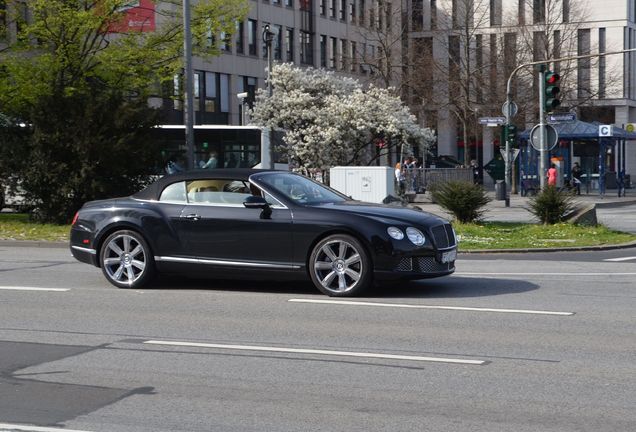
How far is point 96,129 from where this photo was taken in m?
26.3

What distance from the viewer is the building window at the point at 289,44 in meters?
72.2

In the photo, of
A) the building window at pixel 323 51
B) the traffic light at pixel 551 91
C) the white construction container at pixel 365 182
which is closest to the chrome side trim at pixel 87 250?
the traffic light at pixel 551 91

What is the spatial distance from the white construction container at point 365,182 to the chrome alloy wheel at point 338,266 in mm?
17185

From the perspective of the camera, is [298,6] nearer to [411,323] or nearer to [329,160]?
[329,160]

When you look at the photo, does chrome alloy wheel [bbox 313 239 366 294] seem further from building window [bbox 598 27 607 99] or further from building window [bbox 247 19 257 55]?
building window [bbox 598 27 607 99]

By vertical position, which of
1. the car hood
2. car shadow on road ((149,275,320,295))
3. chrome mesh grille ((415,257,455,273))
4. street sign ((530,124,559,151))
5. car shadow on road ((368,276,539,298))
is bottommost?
car shadow on road ((368,276,539,298))

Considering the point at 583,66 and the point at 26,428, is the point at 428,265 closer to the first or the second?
the point at 26,428

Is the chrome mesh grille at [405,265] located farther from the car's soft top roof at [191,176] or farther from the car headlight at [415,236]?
the car's soft top roof at [191,176]

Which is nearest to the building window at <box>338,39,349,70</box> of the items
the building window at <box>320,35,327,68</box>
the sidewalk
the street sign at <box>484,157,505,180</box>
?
→ the building window at <box>320,35,327,68</box>

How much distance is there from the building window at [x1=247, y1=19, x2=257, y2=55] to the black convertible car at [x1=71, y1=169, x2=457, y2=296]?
2159 inches

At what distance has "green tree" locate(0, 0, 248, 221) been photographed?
86.1 feet

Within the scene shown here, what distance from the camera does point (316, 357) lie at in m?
8.84

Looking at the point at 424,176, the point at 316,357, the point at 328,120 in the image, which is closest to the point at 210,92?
the point at 424,176

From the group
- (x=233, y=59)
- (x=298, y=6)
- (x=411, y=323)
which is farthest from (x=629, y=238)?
(x=298, y=6)
